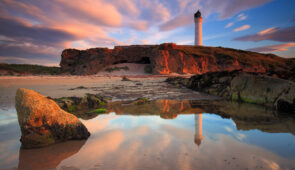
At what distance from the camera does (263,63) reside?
29.5 m

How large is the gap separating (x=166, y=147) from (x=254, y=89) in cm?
443

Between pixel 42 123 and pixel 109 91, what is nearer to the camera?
pixel 42 123

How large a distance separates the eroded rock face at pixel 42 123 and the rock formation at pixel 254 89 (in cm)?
449

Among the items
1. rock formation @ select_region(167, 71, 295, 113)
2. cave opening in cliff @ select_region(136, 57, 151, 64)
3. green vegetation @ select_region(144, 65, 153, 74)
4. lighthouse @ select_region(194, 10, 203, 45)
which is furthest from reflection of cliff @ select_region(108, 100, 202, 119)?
lighthouse @ select_region(194, 10, 203, 45)

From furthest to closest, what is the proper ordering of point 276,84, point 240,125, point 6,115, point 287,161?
point 276,84 < point 6,115 < point 240,125 < point 287,161

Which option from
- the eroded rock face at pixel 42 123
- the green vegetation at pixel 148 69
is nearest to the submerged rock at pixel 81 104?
the eroded rock face at pixel 42 123

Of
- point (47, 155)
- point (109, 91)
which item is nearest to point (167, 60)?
point (109, 91)

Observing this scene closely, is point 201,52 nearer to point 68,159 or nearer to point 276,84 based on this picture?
point 276,84

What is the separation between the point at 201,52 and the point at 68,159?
32.8 m

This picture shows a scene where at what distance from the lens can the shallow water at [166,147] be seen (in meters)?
1.40

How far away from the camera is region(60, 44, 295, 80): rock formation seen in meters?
27.6

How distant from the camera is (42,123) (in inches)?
76.5

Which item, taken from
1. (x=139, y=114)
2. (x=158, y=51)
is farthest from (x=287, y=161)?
(x=158, y=51)

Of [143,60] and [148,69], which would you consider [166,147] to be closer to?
[148,69]
